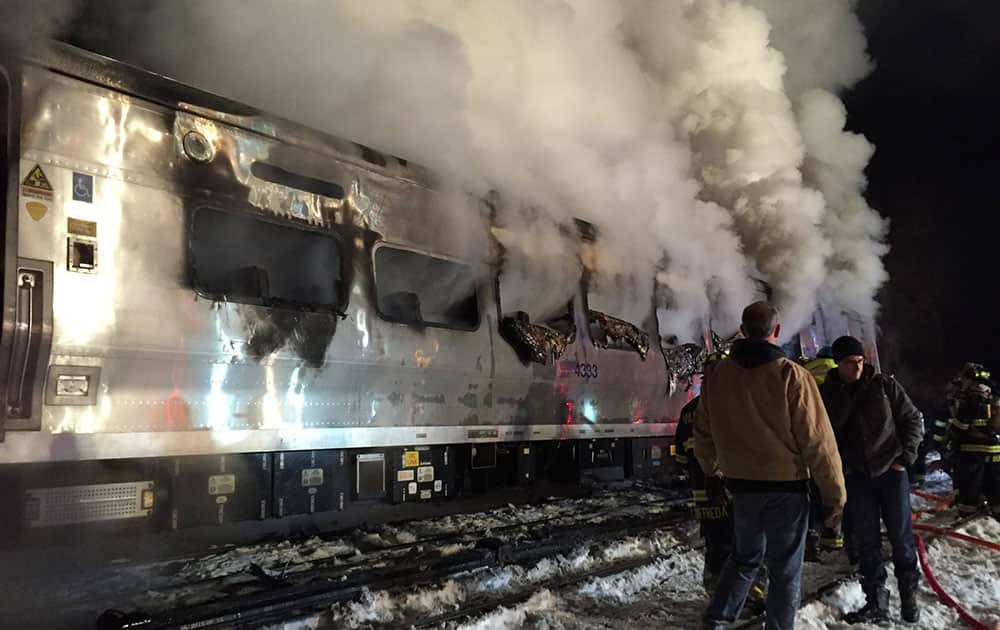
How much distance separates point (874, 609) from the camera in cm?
364

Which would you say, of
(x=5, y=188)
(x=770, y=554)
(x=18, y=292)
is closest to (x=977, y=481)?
(x=770, y=554)

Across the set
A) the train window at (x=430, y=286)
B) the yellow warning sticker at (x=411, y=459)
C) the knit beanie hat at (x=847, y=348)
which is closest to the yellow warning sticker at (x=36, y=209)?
the train window at (x=430, y=286)

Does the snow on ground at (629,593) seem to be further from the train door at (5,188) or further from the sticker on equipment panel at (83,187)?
the sticker on equipment panel at (83,187)

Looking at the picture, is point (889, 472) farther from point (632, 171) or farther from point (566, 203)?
point (632, 171)

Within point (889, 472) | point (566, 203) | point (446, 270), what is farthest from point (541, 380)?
point (889, 472)

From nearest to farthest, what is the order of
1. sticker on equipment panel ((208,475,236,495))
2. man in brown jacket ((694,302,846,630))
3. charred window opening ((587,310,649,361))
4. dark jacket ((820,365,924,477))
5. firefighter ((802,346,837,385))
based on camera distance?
man in brown jacket ((694,302,846,630))
dark jacket ((820,365,924,477))
sticker on equipment panel ((208,475,236,495))
firefighter ((802,346,837,385))
charred window opening ((587,310,649,361))

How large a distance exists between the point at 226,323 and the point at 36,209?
3.60 feet

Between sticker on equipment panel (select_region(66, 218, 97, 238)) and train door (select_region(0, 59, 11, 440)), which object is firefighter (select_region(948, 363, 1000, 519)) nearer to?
sticker on equipment panel (select_region(66, 218, 97, 238))

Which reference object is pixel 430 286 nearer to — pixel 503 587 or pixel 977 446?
pixel 503 587

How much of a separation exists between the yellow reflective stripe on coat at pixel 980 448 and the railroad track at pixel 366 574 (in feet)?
10.9

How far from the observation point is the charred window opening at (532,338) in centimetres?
582

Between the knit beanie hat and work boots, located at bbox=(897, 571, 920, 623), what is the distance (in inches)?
47.2

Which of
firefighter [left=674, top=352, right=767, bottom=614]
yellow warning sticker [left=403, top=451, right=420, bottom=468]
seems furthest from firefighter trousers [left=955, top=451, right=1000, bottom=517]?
yellow warning sticker [left=403, top=451, right=420, bottom=468]

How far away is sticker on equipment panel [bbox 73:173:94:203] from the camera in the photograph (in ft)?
11.8
